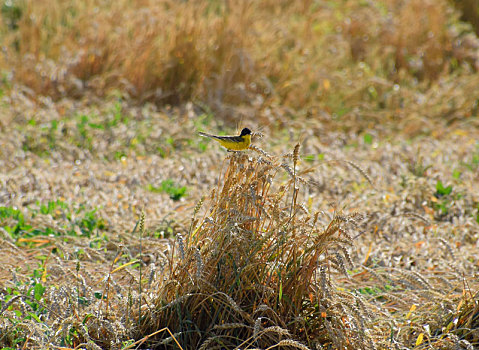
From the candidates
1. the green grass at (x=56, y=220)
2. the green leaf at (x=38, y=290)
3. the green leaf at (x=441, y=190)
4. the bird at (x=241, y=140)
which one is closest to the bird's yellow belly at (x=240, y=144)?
the bird at (x=241, y=140)

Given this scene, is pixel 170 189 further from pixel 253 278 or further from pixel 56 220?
pixel 253 278

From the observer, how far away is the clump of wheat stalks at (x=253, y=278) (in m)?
2.67

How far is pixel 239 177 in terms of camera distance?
272 centimetres

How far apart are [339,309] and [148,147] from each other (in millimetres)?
3753

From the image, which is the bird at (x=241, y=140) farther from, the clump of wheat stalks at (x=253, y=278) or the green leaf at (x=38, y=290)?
the green leaf at (x=38, y=290)

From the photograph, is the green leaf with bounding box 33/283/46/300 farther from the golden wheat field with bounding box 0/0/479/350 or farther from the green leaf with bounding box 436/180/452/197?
the green leaf with bounding box 436/180/452/197

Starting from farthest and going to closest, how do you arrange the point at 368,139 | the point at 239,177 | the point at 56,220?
the point at 368,139 < the point at 56,220 < the point at 239,177

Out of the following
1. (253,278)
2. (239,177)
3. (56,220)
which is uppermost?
(239,177)

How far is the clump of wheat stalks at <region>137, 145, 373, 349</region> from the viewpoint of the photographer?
2670mm

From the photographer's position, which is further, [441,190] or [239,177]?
[441,190]

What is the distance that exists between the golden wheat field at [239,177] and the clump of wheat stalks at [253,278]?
0.01 meters

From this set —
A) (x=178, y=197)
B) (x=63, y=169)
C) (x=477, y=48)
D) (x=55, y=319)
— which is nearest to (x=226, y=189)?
(x=55, y=319)

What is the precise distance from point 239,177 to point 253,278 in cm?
46

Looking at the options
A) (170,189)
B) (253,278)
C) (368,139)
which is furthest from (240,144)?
(368,139)
